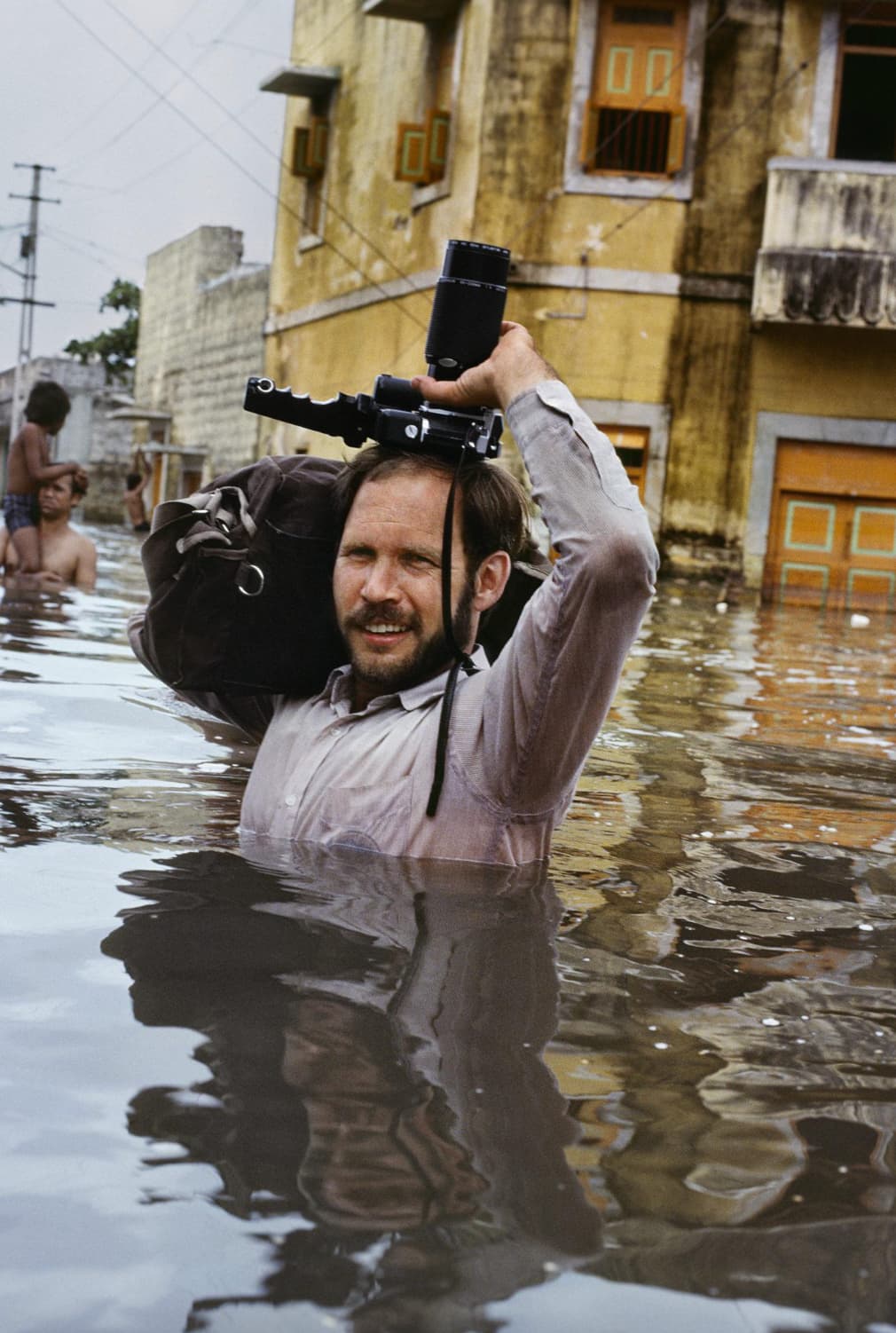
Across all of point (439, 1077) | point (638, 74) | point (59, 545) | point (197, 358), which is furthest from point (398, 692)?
point (197, 358)

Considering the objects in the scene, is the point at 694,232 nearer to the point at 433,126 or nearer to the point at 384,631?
the point at 433,126

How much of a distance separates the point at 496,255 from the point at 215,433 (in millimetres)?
23687

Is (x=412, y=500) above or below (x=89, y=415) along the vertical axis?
below

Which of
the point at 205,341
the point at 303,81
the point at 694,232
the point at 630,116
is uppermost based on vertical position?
the point at 303,81

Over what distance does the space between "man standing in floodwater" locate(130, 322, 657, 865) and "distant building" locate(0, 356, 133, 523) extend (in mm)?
29990

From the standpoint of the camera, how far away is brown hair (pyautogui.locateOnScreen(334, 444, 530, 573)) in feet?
10.1

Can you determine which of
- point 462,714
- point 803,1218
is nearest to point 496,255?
point 462,714

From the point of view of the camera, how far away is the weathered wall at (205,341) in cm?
2469

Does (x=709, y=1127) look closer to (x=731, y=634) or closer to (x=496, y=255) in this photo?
(x=496, y=255)

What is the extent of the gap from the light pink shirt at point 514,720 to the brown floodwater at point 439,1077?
0.09m

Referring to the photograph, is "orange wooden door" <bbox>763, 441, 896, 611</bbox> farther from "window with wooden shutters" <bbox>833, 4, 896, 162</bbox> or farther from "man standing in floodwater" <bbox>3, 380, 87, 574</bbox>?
"man standing in floodwater" <bbox>3, 380, 87, 574</bbox>

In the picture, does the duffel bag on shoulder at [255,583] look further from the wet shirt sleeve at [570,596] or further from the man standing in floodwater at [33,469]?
the man standing in floodwater at [33,469]

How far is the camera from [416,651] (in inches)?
124

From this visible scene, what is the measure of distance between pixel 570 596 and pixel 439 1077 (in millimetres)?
870
